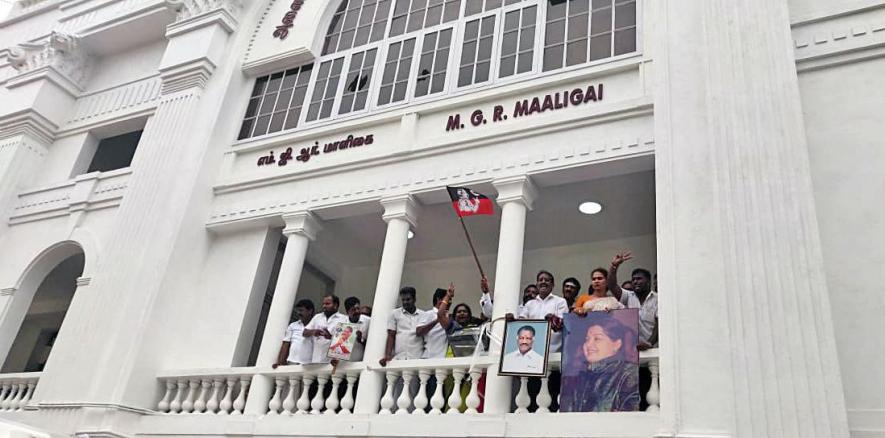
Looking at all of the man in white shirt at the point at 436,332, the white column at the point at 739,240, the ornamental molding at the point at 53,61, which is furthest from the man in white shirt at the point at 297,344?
the ornamental molding at the point at 53,61

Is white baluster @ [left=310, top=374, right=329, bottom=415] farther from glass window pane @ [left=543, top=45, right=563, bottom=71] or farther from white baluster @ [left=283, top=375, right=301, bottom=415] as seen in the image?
glass window pane @ [left=543, top=45, right=563, bottom=71]

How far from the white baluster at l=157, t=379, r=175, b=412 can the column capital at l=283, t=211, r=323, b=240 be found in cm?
254

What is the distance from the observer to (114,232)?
10.8 meters

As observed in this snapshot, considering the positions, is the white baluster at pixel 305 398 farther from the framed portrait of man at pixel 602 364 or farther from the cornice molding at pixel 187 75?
the cornice molding at pixel 187 75

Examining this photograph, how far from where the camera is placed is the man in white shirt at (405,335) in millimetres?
8438

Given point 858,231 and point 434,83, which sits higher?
point 434,83

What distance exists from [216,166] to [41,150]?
452 centimetres

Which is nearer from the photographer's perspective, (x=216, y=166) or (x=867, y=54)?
(x=867, y=54)

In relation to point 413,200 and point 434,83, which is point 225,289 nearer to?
point 413,200

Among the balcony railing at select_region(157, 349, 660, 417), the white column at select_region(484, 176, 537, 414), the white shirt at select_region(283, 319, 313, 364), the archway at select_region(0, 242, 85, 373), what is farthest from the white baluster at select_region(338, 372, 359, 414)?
the archway at select_region(0, 242, 85, 373)

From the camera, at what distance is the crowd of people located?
23.9ft

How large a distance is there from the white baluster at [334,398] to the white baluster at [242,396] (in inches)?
47.2

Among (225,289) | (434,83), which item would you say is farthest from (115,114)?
(434,83)

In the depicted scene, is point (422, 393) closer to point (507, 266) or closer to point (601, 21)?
point (507, 266)
